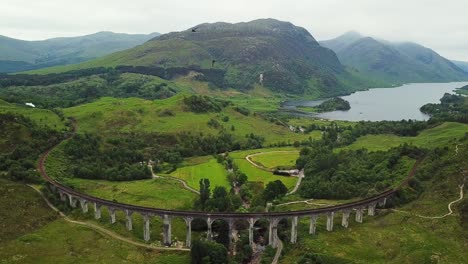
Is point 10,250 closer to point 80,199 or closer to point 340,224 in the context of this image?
point 80,199

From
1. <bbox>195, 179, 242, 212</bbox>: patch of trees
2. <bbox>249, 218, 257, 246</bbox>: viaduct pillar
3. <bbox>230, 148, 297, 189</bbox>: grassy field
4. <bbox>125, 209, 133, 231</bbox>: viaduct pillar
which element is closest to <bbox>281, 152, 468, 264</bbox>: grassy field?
<bbox>249, 218, 257, 246</bbox>: viaduct pillar

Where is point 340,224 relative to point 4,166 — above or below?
below

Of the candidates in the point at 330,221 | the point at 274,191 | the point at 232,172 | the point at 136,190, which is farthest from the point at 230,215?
the point at 232,172

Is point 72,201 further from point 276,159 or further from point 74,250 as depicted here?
point 276,159

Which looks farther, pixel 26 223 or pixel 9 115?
pixel 9 115

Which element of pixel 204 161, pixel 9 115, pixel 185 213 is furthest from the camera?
pixel 204 161

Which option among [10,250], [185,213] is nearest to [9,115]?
[10,250]
